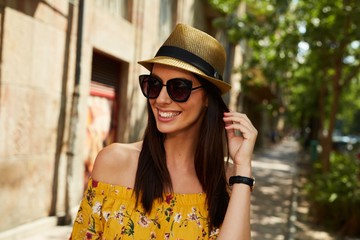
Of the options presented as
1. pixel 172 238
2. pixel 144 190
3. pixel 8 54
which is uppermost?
pixel 8 54

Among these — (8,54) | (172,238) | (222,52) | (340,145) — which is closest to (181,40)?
(222,52)

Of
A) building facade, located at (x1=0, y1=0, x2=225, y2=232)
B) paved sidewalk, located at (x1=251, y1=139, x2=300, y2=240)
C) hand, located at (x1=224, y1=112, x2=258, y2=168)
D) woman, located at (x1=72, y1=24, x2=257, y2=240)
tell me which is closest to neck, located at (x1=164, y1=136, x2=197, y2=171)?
woman, located at (x1=72, y1=24, x2=257, y2=240)

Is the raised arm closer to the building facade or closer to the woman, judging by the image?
the woman

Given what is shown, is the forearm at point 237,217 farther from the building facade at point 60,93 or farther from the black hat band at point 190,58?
the building facade at point 60,93

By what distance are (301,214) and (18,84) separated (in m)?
7.50

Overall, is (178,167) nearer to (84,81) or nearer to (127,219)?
(127,219)

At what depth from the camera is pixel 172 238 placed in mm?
2072

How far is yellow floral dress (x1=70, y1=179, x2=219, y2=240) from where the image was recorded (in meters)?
2.03

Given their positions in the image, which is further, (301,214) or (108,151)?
(301,214)

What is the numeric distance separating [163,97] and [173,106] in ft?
0.24

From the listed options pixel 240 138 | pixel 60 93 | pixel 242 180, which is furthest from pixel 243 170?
pixel 60 93

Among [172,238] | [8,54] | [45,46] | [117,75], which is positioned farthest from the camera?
[117,75]

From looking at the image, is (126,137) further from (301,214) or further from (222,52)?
(222,52)

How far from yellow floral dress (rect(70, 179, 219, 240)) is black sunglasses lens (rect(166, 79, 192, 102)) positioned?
0.50 metres
